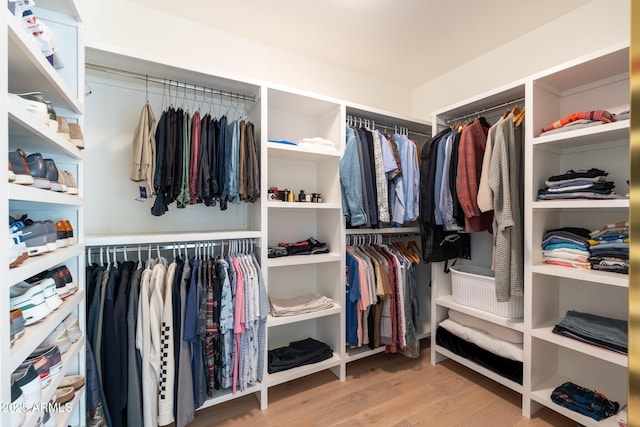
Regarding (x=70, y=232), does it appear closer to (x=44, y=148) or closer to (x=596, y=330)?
(x=44, y=148)

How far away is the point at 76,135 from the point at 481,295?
7.95 feet

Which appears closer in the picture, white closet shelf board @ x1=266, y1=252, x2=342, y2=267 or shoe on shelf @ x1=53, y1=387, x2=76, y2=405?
shoe on shelf @ x1=53, y1=387, x2=76, y2=405

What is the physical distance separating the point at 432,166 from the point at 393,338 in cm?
128

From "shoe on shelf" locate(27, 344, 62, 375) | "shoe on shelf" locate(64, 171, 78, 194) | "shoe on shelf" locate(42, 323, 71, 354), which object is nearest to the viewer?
"shoe on shelf" locate(27, 344, 62, 375)

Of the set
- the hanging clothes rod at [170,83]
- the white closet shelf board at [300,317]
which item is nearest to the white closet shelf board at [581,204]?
the white closet shelf board at [300,317]

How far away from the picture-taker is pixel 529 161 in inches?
66.8

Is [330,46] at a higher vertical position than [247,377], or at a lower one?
higher

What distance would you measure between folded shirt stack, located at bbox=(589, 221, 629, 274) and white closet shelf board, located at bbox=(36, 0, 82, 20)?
2664mm

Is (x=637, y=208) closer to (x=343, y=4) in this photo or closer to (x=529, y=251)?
(x=529, y=251)

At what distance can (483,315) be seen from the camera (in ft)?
6.25

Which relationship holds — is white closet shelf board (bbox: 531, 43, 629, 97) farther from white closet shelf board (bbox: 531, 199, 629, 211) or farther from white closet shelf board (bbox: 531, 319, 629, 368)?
white closet shelf board (bbox: 531, 319, 629, 368)

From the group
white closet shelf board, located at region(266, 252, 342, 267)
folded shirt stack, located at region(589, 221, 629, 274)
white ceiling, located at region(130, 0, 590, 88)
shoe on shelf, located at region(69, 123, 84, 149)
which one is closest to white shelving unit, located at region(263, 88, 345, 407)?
white closet shelf board, located at region(266, 252, 342, 267)

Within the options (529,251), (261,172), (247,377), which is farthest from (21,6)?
(529,251)

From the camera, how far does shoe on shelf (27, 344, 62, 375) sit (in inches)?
36.8
